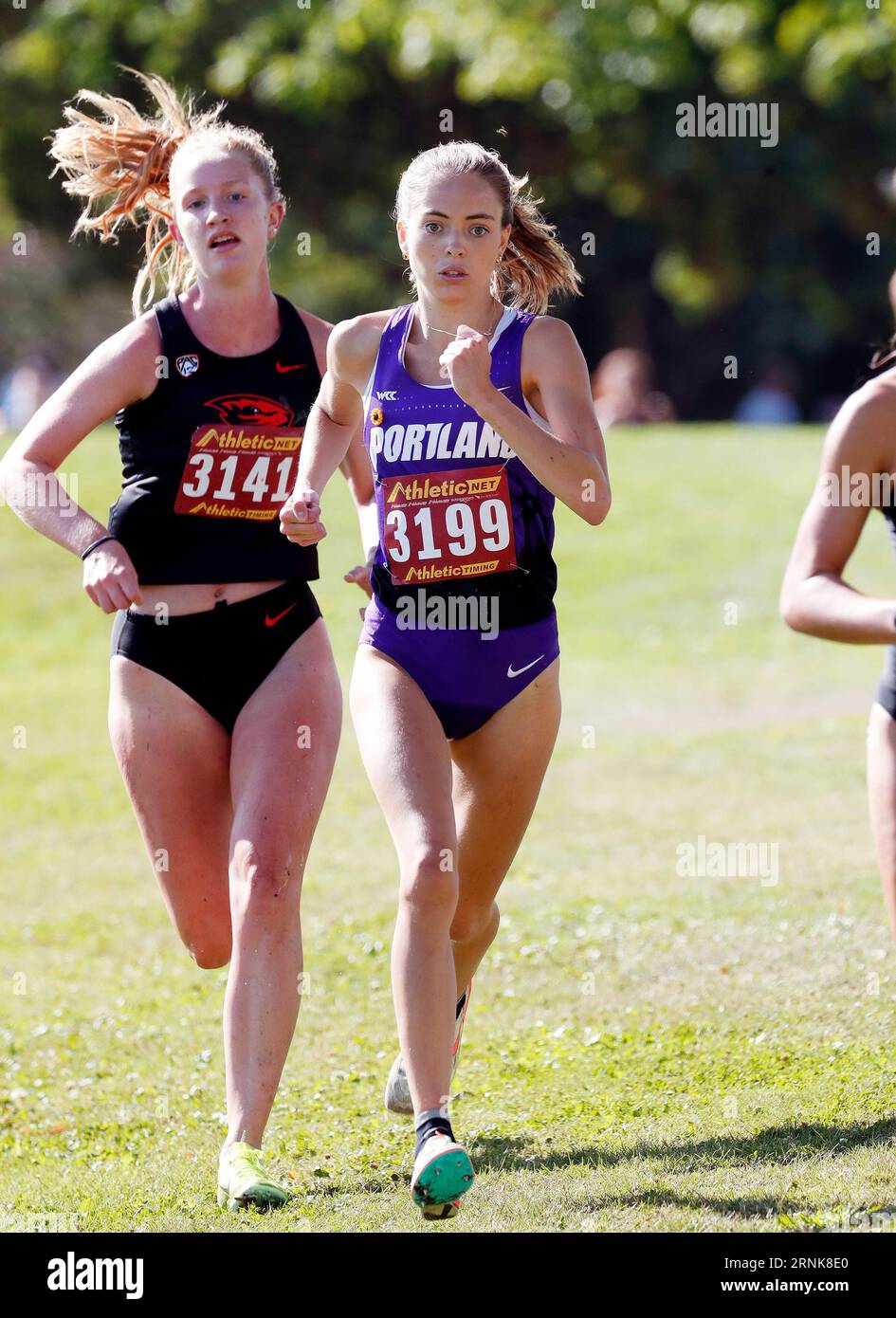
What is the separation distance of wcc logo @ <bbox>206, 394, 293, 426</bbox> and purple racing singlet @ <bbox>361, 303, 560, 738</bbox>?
Result: 1.56ft

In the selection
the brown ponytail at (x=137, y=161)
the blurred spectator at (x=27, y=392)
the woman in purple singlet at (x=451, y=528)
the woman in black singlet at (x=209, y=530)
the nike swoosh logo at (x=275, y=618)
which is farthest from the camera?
the blurred spectator at (x=27, y=392)

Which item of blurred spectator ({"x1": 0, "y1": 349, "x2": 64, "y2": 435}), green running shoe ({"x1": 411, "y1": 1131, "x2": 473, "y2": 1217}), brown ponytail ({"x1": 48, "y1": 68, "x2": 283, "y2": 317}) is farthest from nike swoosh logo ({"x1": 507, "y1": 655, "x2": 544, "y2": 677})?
blurred spectator ({"x1": 0, "y1": 349, "x2": 64, "y2": 435})

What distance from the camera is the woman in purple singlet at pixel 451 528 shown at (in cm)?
420

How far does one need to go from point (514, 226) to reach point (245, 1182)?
8.35 feet

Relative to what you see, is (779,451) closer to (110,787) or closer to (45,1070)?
(110,787)

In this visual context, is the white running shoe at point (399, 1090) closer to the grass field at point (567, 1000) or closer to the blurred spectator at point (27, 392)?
the grass field at point (567, 1000)

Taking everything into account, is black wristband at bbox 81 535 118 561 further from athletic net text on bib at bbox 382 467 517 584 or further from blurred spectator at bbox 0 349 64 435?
blurred spectator at bbox 0 349 64 435

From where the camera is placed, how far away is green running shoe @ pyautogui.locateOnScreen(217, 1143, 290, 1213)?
4.26 m

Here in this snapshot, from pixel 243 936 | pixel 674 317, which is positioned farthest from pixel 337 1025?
pixel 674 317

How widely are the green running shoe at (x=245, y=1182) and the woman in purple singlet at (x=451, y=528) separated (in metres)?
0.50

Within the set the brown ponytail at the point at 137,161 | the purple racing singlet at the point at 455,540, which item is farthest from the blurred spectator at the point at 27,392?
the purple racing singlet at the point at 455,540

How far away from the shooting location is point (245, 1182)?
427cm

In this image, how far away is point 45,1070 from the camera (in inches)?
245

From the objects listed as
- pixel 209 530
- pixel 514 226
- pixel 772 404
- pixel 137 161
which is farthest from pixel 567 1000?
pixel 772 404
